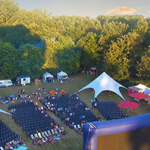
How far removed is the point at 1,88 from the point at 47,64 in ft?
24.5

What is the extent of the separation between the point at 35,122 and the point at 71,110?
354 cm

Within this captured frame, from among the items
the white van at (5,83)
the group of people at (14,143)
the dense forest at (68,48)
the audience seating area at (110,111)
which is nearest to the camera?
the group of people at (14,143)

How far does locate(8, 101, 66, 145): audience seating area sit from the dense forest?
33.8 feet

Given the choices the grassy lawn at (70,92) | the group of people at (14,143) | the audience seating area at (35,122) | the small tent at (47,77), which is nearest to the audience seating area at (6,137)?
the group of people at (14,143)

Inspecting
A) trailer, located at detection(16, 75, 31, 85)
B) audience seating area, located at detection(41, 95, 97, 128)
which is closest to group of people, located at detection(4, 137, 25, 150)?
audience seating area, located at detection(41, 95, 97, 128)

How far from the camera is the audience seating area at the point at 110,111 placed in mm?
14351

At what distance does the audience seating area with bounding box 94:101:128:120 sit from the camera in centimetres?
1435

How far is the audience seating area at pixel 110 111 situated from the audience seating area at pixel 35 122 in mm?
4210

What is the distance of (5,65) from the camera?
23.9 meters

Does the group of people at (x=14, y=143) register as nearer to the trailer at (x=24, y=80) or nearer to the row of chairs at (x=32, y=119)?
the row of chairs at (x=32, y=119)

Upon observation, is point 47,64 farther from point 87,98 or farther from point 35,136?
point 35,136

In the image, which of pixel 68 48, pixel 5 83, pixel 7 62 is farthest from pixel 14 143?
pixel 68 48

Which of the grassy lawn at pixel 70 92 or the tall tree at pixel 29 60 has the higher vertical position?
the tall tree at pixel 29 60

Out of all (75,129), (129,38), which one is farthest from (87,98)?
(129,38)
